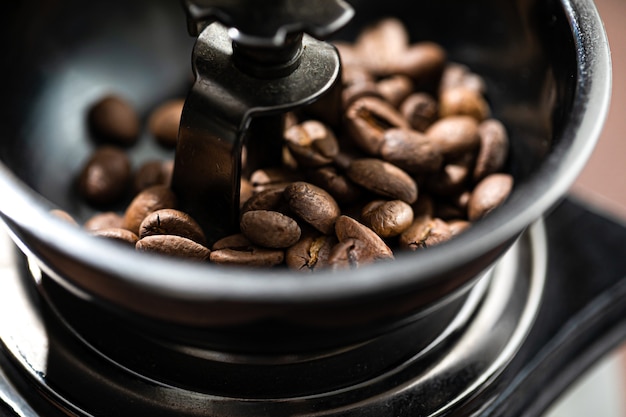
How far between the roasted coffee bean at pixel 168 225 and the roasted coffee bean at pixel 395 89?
26 cm

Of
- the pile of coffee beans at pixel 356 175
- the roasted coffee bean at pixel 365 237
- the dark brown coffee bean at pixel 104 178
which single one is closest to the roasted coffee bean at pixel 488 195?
the pile of coffee beans at pixel 356 175

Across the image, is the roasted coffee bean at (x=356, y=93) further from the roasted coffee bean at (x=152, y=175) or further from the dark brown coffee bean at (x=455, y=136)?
the roasted coffee bean at (x=152, y=175)

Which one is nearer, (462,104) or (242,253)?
(242,253)

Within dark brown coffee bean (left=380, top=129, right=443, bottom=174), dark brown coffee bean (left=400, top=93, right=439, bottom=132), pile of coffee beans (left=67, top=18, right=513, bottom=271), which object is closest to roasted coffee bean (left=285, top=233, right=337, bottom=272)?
pile of coffee beans (left=67, top=18, right=513, bottom=271)

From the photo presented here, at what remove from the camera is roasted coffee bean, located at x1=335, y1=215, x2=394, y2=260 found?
52 cm

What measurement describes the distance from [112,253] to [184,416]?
18 centimetres

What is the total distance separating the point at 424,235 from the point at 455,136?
0.13 metres

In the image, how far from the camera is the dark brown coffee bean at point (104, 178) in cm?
73

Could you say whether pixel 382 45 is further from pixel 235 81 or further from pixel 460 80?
pixel 235 81

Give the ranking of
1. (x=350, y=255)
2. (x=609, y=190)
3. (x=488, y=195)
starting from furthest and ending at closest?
(x=609, y=190)
(x=488, y=195)
(x=350, y=255)

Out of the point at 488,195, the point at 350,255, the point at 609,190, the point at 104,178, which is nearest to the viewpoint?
the point at 350,255

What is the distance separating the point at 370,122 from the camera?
67 cm

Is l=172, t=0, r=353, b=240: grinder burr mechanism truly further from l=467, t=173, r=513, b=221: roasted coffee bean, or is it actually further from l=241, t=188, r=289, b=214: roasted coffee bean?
l=467, t=173, r=513, b=221: roasted coffee bean

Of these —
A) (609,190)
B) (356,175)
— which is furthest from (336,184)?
(609,190)
